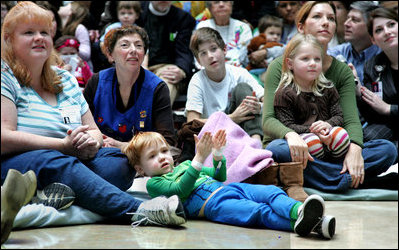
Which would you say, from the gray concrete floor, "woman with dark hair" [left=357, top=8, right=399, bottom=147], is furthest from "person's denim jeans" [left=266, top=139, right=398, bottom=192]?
the gray concrete floor

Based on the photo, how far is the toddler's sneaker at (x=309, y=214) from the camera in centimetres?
175

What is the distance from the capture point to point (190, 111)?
10.3ft

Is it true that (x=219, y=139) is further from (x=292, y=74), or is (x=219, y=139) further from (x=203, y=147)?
(x=292, y=74)

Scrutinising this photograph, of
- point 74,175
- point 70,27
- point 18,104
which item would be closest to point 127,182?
point 74,175

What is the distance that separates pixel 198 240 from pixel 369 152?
52.8 inches

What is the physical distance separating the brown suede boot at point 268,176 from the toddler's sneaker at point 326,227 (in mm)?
734

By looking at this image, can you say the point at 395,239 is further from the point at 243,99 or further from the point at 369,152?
the point at 243,99

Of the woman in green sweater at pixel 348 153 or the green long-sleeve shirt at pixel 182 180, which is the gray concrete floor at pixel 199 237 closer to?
the green long-sleeve shirt at pixel 182 180

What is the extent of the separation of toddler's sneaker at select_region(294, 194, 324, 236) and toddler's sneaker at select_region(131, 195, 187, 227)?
39 cm

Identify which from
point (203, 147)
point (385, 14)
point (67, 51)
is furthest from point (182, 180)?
point (67, 51)

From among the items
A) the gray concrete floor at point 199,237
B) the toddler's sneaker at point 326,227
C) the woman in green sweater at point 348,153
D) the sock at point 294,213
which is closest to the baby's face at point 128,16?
the woman in green sweater at point 348,153

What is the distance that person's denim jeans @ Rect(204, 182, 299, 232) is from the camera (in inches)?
75.2

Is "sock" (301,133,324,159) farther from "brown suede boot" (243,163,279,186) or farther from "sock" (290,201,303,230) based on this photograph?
A: "sock" (290,201,303,230)

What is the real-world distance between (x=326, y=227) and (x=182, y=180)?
1.82 feet
